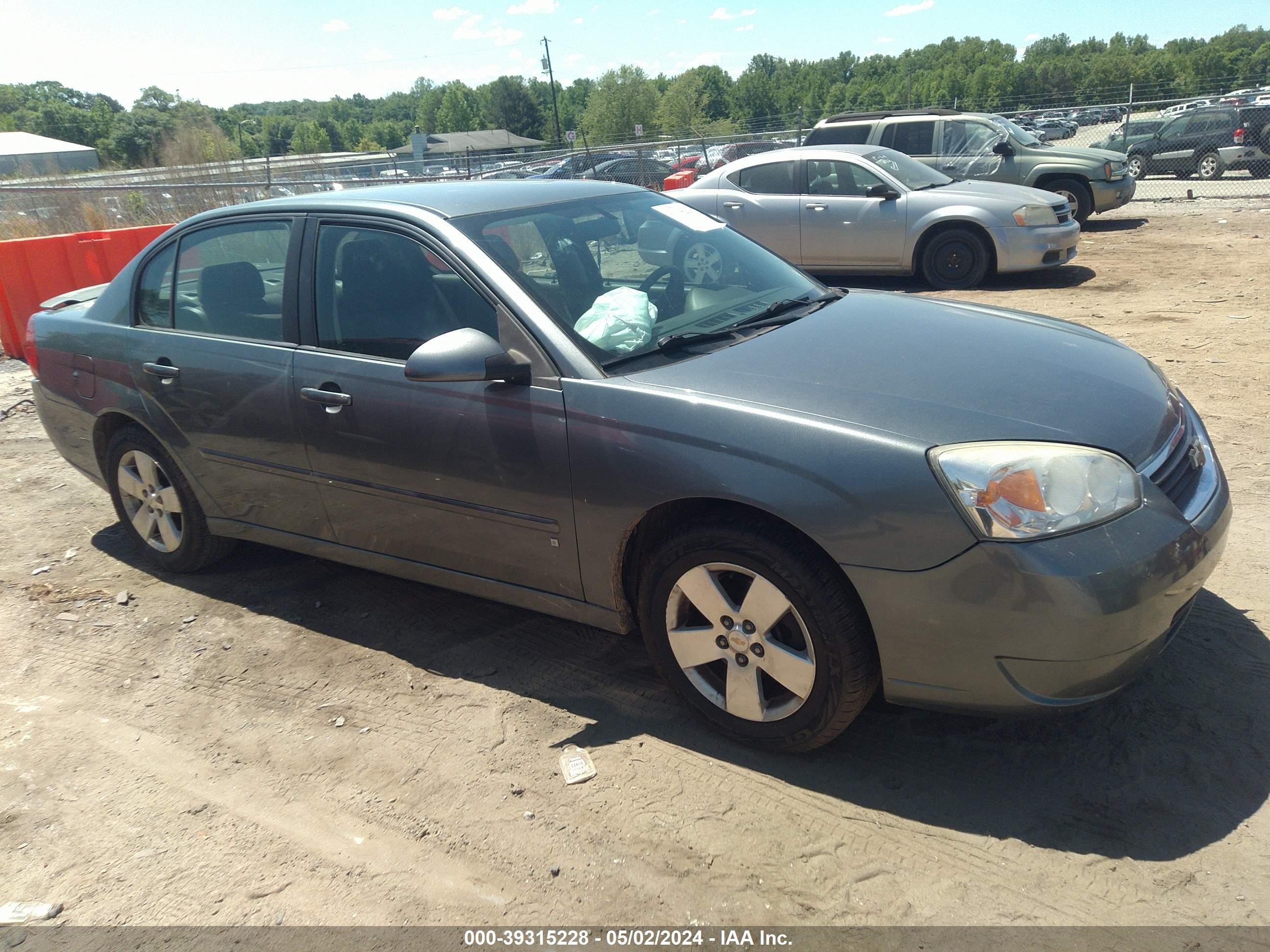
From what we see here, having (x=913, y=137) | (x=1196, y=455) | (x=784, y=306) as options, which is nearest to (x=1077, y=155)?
(x=913, y=137)

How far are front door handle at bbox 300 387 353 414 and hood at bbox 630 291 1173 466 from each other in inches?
47.2

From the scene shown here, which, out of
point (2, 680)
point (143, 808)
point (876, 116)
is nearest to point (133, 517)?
point (2, 680)

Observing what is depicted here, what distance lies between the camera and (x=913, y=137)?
553 inches

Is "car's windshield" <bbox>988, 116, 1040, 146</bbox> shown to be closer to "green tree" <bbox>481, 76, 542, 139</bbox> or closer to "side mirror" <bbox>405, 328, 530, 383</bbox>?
"side mirror" <bbox>405, 328, 530, 383</bbox>

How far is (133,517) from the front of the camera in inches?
187

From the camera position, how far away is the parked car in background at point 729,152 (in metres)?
18.5

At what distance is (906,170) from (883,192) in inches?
30.6

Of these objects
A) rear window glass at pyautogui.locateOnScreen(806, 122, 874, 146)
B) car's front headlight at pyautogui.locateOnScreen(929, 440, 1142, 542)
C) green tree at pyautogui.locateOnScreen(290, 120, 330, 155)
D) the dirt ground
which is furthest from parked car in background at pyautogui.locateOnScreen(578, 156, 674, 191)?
green tree at pyautogui.locateOnScreen(290, 120, 330, 155)

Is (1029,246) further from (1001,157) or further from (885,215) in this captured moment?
(1001,157)

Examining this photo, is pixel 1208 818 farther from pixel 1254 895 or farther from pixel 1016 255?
pixel 1016 255

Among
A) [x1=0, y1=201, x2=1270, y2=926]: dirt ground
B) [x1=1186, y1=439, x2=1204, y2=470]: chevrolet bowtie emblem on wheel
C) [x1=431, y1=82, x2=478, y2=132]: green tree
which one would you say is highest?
[x1=431, y1=82, x2=478, y2=132]: green tree

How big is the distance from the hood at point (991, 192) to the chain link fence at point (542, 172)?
5.61 metres

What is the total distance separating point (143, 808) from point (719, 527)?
2066 millimetres

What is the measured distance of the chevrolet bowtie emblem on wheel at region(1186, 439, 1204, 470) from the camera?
292 cm
